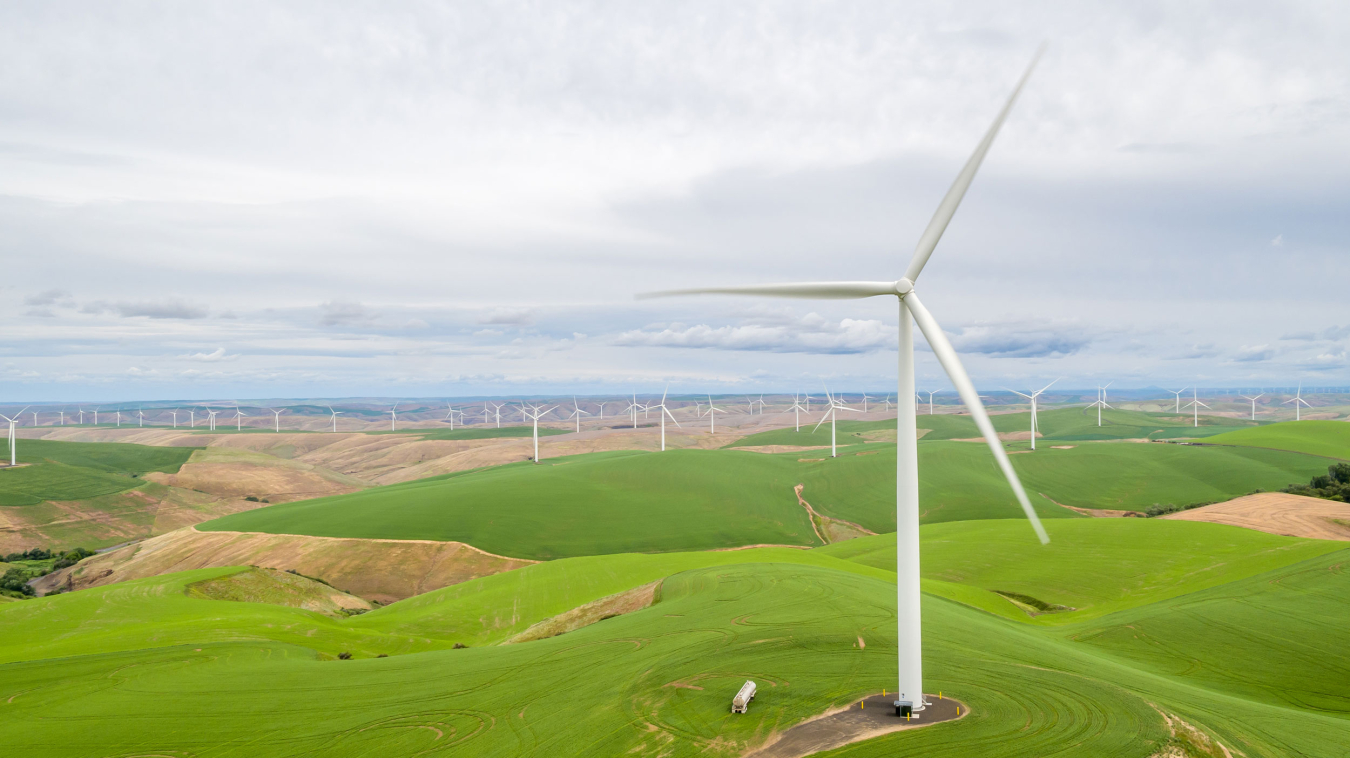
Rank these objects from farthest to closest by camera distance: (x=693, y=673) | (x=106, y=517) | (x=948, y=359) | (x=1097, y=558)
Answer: (x=106, y=517), (x=1097, y=558), (x=693, y=673), (x=948, y=359)

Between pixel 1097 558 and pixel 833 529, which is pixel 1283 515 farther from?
pixel 833 529

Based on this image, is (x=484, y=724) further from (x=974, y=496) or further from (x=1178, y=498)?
A: (x=1178, y=498)

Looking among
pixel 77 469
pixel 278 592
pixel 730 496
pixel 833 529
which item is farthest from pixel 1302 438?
pixel 77 469

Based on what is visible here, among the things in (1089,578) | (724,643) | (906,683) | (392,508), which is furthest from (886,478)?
(906,683)

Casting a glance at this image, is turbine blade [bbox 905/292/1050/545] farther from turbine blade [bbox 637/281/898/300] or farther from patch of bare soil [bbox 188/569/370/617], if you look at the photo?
patch of bare soil [bbox 188/569/370/617]

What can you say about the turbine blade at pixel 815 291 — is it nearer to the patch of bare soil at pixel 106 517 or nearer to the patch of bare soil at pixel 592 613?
the patch of bare soil at pixel 592 613

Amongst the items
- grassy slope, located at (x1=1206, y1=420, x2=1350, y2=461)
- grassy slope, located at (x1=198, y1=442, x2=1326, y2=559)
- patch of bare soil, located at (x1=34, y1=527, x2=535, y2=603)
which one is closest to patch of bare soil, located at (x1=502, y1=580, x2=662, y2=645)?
patch of bare soil, located at (x1=34, y1=527, x2=535, y2=603)

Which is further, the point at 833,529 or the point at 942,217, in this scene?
the point at 833,529
